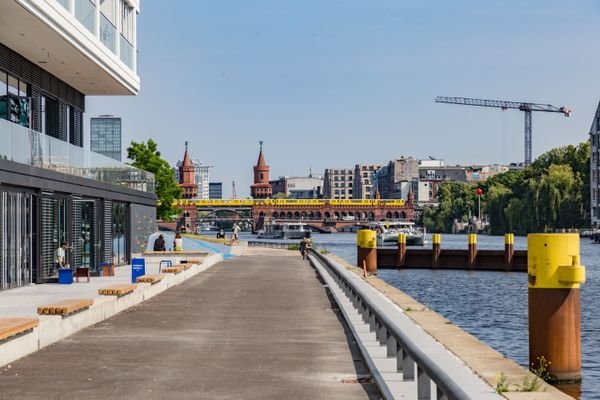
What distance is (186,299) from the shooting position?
29.4 m

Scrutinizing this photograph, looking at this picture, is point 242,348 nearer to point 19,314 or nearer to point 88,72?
point 19,314

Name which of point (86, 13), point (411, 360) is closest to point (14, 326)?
point (411, 360)

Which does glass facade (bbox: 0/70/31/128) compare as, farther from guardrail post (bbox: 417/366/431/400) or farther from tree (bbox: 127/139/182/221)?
tree (bbox: 127/139/182/221)

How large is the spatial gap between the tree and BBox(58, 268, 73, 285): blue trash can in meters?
71.0

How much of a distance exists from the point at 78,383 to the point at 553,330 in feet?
25.8

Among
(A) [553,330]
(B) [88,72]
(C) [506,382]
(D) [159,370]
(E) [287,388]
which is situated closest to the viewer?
(C) [506,382]

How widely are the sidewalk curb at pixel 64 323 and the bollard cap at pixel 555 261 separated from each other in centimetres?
787

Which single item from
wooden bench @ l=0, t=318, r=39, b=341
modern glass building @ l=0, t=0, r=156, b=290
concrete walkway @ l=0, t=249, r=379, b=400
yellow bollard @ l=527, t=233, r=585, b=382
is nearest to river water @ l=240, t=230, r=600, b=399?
yellow bollard @ l=527, t=233, r=585, b=382

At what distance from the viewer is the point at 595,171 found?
15975 cm

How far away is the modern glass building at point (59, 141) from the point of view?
32.1 metres

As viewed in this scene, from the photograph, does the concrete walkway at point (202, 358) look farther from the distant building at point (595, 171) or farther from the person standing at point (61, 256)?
the distant building at point (595, 171)

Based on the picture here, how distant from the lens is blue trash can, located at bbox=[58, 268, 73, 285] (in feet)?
114

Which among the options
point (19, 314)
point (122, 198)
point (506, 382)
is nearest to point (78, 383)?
point (506, 382)

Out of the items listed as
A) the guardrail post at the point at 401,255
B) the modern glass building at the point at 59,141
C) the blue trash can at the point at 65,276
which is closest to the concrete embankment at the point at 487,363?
the modern glass building at the point at 59,141
